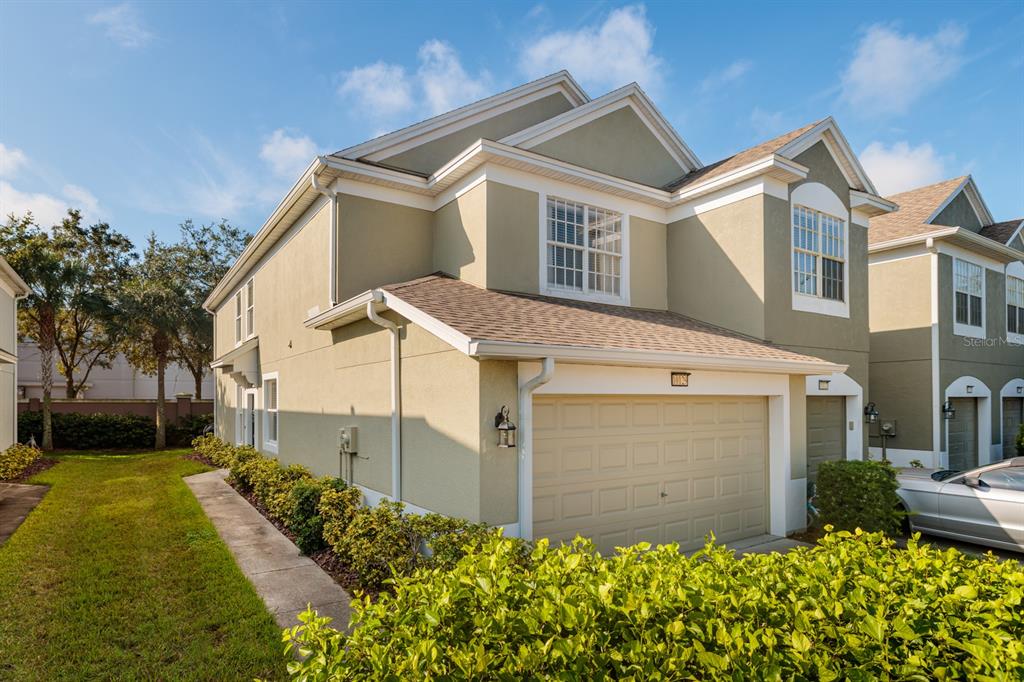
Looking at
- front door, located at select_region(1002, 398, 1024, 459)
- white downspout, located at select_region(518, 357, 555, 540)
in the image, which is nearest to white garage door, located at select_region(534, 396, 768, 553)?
white downspout, located at select_region(518, 357, 555, 540)

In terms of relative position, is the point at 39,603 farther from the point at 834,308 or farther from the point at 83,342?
the point at 83,342

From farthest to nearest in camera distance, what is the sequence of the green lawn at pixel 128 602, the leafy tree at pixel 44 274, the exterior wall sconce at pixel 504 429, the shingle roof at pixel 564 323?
the leafy tree at pixel 44 274
the shingle roof at pixel 564 323
the exterior wall sconce at pixel 504 429
the green lawn at pixel 128 602

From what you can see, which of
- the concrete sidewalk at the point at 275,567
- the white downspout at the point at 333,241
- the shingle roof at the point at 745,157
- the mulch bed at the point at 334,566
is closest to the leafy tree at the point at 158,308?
the concrete sidewalk at the point at 275,567

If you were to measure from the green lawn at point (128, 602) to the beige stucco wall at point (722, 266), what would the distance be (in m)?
8.79

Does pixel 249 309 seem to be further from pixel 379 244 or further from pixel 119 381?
pixel 119 381

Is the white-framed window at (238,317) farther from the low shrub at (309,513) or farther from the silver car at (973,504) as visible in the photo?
the silver car at (973,504)

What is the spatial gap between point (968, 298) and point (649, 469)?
44.2 feet

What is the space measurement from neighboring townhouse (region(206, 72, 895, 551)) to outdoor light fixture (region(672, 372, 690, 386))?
0.02 m

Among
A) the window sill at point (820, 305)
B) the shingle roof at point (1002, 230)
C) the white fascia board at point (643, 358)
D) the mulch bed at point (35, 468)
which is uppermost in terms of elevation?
the shingle roof at point (1002, 230)

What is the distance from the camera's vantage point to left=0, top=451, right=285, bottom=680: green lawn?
5035 mm

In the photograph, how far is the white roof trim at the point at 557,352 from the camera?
619 centimetres

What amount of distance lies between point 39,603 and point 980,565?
900 cm

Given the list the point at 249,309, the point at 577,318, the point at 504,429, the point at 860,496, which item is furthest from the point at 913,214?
the point at 249,309

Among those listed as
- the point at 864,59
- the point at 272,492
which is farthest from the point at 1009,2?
the point at 272,492
